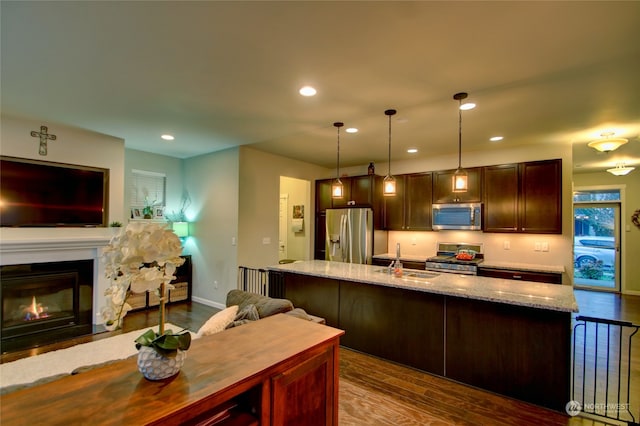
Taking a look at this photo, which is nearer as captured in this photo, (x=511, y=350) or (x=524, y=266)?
(x=511, y=350)

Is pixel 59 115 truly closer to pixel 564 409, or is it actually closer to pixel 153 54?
pixel 153 54

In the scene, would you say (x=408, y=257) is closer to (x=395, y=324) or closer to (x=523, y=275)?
(x=523, y=275)

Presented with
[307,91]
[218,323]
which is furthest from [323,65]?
[218,323]

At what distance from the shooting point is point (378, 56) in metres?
2.27

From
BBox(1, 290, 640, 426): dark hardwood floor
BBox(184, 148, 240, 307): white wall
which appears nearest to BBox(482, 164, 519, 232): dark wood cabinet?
BBox(1, 290, 640, 426): dark hardwood floor

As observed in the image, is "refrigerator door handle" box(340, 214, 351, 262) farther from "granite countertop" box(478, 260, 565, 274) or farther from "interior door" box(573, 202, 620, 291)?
"interior door" box(573, 202, 620, 291)

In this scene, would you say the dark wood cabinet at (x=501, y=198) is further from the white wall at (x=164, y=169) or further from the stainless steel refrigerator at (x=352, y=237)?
the white wall at (x=164, y=169)

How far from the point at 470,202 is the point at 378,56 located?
3662 millimetres

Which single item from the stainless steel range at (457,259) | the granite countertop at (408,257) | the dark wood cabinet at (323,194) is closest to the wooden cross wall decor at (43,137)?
the dark wood cabinet at (323,194)

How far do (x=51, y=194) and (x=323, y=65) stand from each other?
13.3 ft

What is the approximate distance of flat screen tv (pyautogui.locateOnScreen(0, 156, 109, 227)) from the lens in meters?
3.72

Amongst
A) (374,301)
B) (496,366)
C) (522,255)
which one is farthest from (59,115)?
(522,255)

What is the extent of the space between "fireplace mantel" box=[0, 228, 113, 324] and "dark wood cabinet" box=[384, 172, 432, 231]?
4.71 m

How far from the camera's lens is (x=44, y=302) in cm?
400
